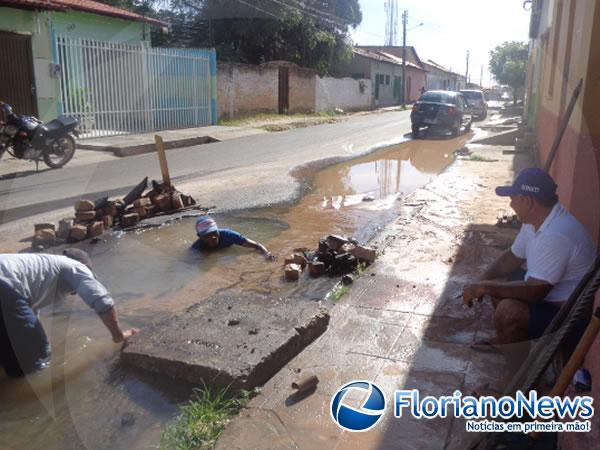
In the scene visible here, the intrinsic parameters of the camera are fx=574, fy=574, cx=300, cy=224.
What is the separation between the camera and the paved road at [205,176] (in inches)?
350

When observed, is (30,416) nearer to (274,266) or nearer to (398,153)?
(274,266)

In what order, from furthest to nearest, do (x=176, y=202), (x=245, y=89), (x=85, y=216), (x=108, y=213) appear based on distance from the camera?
1. (x=245, y=89)
2. (x=176, y=202)
3. (x=108, y=213)
4. (x=85, y=216)

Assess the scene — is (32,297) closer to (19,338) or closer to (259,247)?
(19,338)

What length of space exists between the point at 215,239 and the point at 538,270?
3942 millimetres

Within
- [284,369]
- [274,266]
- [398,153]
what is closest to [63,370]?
[284,369]

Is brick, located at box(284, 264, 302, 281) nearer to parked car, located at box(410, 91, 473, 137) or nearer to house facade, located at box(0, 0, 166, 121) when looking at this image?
house facade, located at box(0, 0, 166, 121)

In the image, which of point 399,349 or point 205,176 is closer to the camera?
point 399,349

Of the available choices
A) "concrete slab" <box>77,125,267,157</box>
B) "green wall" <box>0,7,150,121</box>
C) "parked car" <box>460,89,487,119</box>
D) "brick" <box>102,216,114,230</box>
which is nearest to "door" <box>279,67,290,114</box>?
"concrete slab" <box>77,125,267,157</box>

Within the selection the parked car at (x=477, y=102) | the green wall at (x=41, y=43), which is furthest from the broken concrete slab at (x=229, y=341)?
the parked car at (x=477, y=102)

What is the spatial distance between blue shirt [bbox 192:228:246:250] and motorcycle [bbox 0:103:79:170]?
6.60 m

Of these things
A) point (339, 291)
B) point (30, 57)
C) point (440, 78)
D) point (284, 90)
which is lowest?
point (339, 291)

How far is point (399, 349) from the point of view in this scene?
151 inches

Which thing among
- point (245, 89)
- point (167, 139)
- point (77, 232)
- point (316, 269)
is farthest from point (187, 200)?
point (245, 89)

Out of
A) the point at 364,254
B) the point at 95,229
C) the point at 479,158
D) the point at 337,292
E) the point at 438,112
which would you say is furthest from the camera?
the point at 438,112
